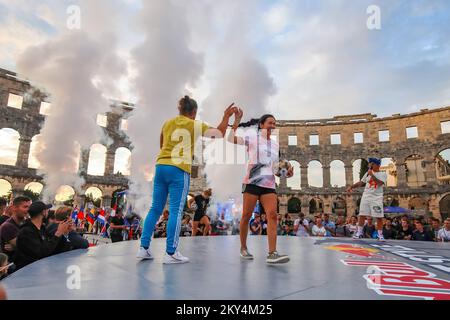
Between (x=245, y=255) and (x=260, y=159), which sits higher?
(x=260, y=159)

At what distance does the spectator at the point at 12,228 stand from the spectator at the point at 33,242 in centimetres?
31

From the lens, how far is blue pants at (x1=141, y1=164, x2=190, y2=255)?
8.84 feet

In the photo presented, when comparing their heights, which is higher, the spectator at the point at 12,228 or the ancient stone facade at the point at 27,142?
the ancient stone facade at the point at 27,142

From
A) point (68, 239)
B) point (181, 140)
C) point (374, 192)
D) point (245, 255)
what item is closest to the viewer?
point (181, 140)

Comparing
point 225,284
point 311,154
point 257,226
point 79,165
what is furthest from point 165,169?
point 311,154

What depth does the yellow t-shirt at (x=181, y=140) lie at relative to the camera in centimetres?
278

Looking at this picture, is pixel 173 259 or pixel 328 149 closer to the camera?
pixel 173 259

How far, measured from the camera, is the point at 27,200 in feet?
12.2

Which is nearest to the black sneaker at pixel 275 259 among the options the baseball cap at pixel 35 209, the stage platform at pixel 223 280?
the stage platform at pixel 223 280

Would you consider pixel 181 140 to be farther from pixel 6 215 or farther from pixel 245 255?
A: pixel 6 215

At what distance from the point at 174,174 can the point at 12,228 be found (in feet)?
7.58

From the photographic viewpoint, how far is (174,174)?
8.95ft

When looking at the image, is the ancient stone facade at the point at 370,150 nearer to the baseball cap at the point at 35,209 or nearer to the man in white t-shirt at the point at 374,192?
the man in white t-shirt at the point at 374,192

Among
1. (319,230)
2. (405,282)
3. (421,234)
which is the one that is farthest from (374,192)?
(319,230)
